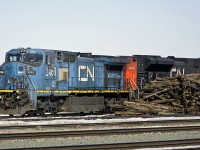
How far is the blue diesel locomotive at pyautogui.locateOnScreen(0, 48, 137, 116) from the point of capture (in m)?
16.1

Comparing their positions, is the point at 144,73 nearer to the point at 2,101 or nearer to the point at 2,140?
the point at 2,101

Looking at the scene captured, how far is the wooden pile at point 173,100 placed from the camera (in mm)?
18891

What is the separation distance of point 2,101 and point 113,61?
22.9 ft

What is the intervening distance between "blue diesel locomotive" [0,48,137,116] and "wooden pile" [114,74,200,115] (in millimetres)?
1112

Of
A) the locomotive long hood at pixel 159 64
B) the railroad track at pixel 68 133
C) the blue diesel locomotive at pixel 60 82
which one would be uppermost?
the locomotive long hood at pixel 159 64

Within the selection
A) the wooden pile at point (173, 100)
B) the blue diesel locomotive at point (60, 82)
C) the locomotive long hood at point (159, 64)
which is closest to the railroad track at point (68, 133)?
the blue diesel locomotive at point (60, 82)

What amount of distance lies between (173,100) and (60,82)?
638 cm

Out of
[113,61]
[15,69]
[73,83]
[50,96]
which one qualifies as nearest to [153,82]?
[113,61]

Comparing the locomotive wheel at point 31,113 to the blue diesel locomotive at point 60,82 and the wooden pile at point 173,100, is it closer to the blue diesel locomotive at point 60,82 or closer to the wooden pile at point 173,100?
the blue diesel locomotive at point 60,82

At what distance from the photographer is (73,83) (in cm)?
1820

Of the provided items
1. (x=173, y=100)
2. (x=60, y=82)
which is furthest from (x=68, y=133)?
(x=173, y=100)

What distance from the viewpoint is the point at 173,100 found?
19.4 m

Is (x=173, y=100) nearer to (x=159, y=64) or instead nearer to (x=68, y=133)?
(x=159, y=64)

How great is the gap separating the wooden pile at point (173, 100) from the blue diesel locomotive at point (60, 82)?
1.11m
